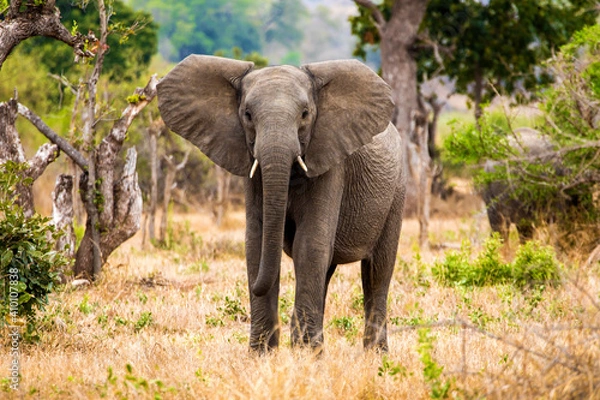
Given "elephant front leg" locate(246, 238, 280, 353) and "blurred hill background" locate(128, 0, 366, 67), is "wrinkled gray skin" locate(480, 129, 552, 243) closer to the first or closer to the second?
"elephant front leg" locate(246, 238, 280, 353)

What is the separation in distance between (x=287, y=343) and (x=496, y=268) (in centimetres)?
394

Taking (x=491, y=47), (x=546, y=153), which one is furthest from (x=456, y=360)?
(x=491, y=47)

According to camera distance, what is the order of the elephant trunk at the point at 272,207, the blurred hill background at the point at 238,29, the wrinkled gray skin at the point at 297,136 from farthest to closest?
the blurred hill background at the point at 238,29, the wrinkled gray skin at the point at 297,136, the elephant trunk at the point at 272,207

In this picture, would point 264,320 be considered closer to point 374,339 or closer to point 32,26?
point 374,339

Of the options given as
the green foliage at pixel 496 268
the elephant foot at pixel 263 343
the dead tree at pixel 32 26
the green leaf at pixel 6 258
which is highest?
the dead tree at pixel 32 26

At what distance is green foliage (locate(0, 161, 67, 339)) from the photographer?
6207 millimetres

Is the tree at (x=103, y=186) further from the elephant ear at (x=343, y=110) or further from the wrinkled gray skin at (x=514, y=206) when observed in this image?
the wrinkled gray skin at (x=514, y=206)

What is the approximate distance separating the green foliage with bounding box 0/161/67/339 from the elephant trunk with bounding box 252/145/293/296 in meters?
1.81

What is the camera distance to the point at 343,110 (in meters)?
6.00

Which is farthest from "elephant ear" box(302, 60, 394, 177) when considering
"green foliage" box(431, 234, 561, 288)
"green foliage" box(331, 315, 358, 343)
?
"green foliage" box(431, 234, 561, 288)

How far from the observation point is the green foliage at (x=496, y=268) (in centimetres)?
945

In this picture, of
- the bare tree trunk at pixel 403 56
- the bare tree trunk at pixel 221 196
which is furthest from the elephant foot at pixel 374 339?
the bare tree trunk at pixel 403 56

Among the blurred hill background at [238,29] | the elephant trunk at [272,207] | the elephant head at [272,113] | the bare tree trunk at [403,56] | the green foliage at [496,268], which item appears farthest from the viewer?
the blurred hill background at [238,29]

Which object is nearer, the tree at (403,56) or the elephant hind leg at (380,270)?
the elephant hind leg at (380,270)
